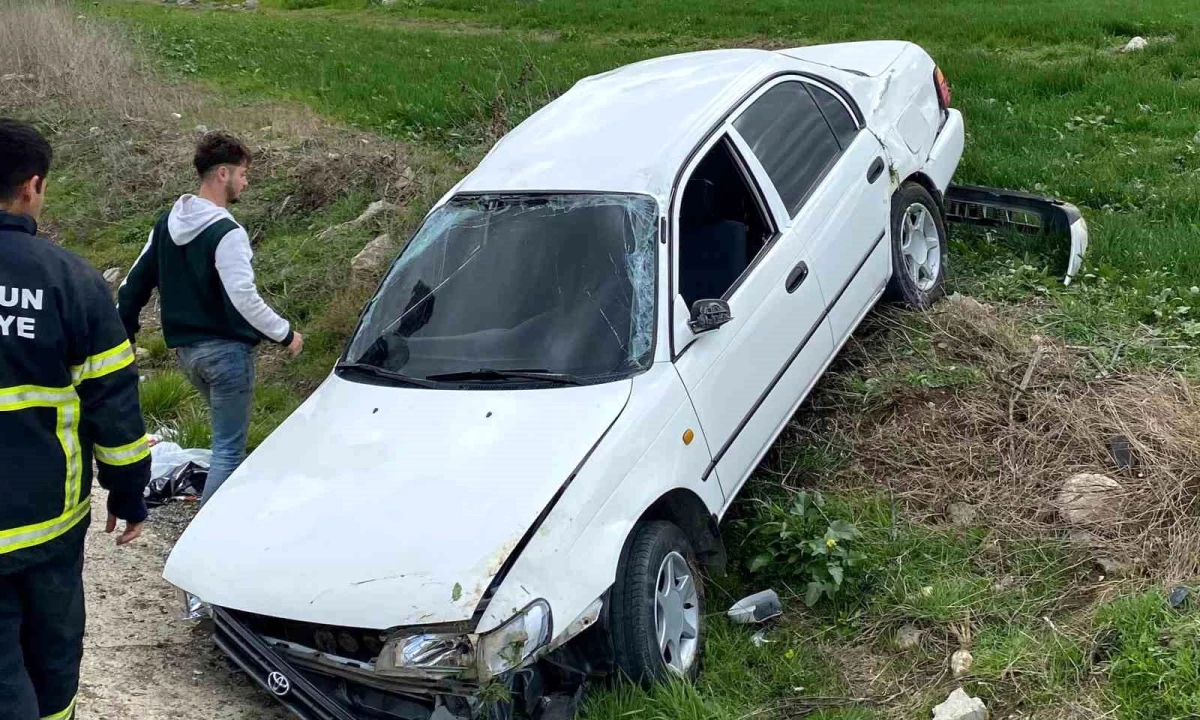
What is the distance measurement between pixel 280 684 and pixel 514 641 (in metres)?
0.81

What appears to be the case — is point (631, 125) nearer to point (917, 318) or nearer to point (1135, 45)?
point (917, 318)

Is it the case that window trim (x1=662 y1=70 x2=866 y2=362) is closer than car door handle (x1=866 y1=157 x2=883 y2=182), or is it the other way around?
window trim (x1=662 y1=70 x2=866 y2=362)

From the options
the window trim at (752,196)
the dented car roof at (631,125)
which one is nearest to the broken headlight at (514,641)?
the window trim at (752,196)

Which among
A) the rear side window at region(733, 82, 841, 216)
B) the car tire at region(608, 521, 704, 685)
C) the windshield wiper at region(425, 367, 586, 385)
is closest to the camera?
the car tire at region(608, 521, 704, 685)

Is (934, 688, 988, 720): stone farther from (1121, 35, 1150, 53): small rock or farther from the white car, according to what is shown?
(1121, 35, 1150, 53): small rock

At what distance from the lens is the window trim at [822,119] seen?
4.96 meters

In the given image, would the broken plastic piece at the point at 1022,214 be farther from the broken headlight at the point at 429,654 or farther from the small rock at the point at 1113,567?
the broken headlight at the point at 429,654

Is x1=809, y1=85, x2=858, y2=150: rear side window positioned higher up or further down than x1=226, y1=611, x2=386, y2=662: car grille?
higher up

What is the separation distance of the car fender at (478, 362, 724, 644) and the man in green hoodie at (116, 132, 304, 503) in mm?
1718

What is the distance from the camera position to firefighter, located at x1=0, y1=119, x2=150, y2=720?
3.00m

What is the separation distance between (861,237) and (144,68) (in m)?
11.3

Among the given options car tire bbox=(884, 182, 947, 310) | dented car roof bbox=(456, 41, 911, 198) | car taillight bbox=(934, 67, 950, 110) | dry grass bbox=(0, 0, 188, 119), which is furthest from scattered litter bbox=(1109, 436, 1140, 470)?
dry grass bbox=(0, 0, 188, 119)

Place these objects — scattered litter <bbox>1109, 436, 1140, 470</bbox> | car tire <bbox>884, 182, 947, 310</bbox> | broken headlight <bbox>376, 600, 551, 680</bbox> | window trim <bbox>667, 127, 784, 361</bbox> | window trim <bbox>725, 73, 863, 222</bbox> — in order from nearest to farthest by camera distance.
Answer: broken headlight <bbox>376, 600, 551, 680</bbox>, window trim <bbox>667, 127, 784, 361</bbox>, scattered litter <bbox>1109, 436, 1140, 470</bbox>, window trim <bbox>725, 73, 863, 222</bbox>, car tire <bbox>884, 182, 947, 310</bbox>

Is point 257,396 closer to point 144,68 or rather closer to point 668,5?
point 144,68
